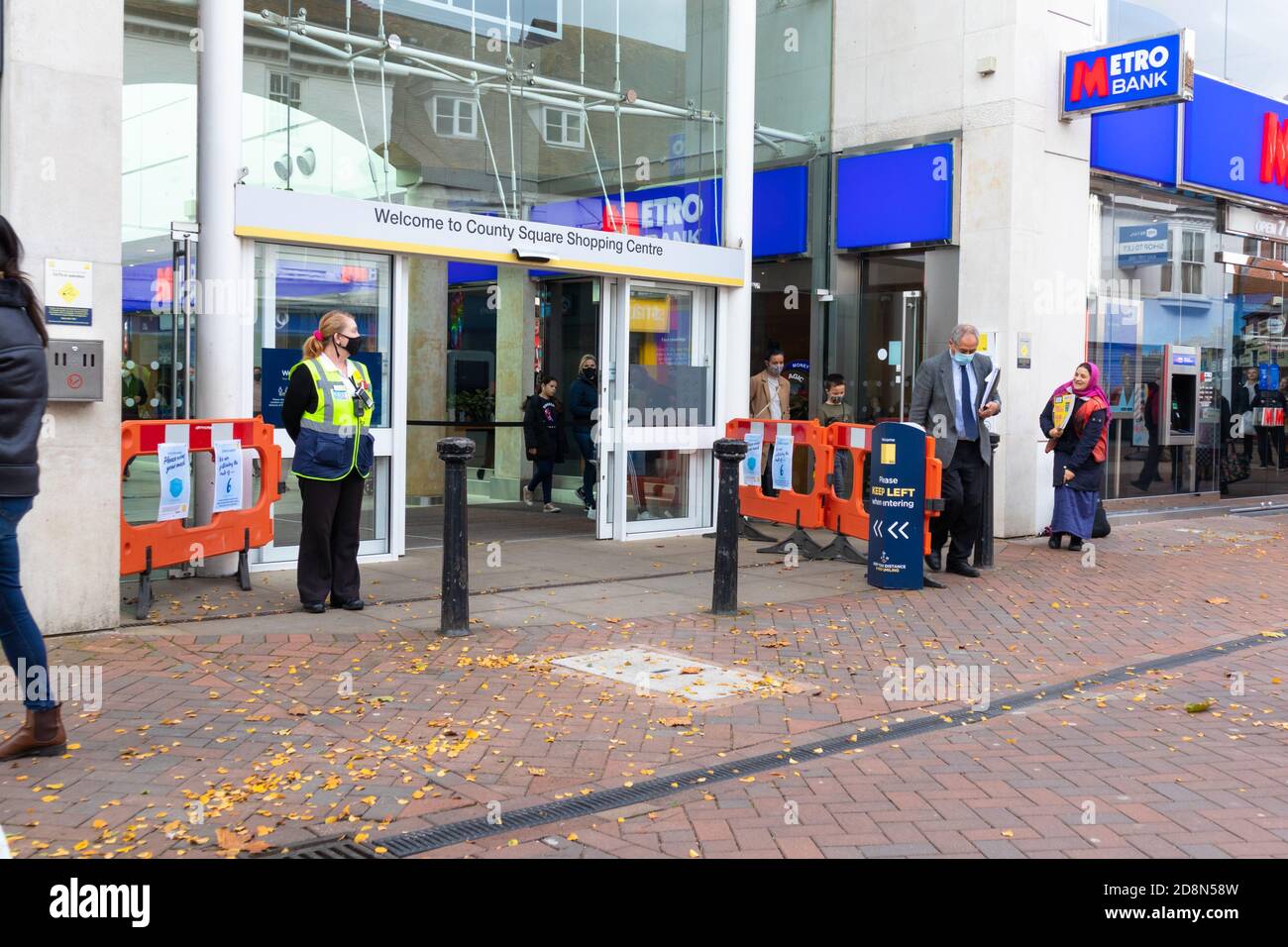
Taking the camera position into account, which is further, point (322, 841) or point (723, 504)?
point (723, 504)

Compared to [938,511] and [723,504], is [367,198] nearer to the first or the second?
[723,504]

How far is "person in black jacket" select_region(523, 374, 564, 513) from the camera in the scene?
50.4ft

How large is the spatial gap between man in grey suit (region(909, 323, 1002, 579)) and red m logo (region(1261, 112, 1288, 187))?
364 inches

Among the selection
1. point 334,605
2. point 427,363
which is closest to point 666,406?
point 334,605

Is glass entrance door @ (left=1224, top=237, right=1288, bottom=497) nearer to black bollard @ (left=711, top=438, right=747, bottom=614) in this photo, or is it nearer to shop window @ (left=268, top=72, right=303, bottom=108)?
black bollard @ (left=711, top=438, right=747, bottom=614)

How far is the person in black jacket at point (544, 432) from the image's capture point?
605 inches

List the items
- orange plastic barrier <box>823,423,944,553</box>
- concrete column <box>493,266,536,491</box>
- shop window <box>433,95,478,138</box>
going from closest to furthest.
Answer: orange plastic barrier <box>823,423,944,553</box>, shop window <box>433,95,478,138</box>, concrete column <box>493,266,536,491</box>

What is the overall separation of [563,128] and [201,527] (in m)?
5.59

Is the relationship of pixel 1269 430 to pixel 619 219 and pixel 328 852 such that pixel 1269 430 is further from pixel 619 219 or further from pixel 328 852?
pixel 328 852

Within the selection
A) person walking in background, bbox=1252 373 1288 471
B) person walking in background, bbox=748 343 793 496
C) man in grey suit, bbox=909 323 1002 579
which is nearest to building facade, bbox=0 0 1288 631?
person walking in background, bbox=1252 373 1288 471

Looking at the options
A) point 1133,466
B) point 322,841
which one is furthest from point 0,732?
point 1133,466

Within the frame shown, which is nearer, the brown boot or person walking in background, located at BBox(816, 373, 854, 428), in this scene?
the brown boot

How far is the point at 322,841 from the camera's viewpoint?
4.21 m
